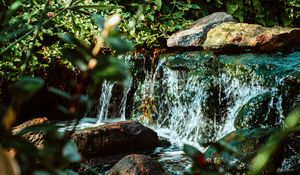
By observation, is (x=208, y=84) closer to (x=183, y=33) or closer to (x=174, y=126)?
(x=174, y=126)

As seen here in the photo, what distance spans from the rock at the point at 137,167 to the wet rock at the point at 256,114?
160 cm

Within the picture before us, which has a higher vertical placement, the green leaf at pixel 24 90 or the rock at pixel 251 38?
the rock at pixel 251 38

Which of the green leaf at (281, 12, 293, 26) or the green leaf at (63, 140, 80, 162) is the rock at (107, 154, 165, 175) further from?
the green leaf at (281, 12, 293, 26)

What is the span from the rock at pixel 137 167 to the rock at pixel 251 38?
3348mm

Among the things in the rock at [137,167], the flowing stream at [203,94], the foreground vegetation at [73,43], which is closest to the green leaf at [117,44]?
the foreground vegetation at [73,43]

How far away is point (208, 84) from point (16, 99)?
648cm

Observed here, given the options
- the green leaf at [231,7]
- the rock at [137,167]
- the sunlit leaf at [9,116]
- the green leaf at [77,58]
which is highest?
the green leaf at [231,7]

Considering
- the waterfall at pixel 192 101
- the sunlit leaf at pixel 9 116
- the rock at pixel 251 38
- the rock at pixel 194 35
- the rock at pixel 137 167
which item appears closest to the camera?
the sunlit leaf at pixel 9 116

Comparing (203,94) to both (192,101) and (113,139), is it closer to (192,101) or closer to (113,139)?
(192,101)

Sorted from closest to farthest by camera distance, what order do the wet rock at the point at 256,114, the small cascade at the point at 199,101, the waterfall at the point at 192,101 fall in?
the wet rock at the point at 256,114, the small cascade at the point at 199,101, the waterfall at the point at 192,101

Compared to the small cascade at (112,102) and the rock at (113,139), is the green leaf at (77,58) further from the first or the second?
the small cascade at (112,102)

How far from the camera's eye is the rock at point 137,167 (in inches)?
176

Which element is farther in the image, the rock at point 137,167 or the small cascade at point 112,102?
the small cascade at point 112,102

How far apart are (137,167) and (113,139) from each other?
136 centimetres
